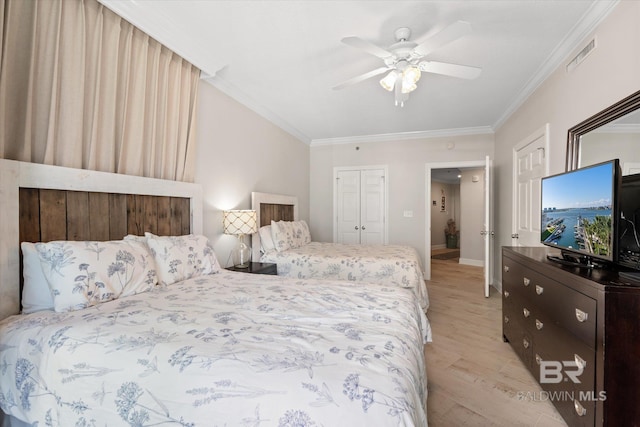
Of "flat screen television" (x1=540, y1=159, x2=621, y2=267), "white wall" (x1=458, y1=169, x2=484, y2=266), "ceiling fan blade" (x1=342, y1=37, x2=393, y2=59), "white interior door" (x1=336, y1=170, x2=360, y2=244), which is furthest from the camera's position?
"white wall" (x1=458, y1=169, x2=484, y2=266)

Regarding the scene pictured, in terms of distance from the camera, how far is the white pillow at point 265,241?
3.53 metres

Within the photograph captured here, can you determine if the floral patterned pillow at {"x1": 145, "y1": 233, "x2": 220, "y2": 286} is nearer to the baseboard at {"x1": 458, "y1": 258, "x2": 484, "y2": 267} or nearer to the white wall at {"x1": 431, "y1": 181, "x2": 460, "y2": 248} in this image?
the baseboard at {"x1": 458, "y1": 258, "x2": 484, "y2": 267}

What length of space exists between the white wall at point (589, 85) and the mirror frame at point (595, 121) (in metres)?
0.06

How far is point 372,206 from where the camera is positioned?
537 cm

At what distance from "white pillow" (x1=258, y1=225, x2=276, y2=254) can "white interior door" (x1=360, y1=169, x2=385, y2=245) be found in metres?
2.34

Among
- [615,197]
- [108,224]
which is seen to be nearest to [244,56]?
Answer: [108,224]

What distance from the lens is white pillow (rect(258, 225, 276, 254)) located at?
3527 millimetres

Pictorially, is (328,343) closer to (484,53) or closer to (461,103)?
(484,53)

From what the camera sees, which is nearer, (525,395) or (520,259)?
(525,395)

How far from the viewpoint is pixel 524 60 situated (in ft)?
8.60

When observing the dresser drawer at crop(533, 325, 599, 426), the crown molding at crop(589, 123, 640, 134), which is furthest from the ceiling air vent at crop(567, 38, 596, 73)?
the dresser drawer at crop(533, 325, 599, 426)

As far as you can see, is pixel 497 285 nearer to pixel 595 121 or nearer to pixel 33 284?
pixel 595 121

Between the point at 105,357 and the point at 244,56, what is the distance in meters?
2.53

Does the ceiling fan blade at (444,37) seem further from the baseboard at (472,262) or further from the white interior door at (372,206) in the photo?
the baseboard at (472,262)
